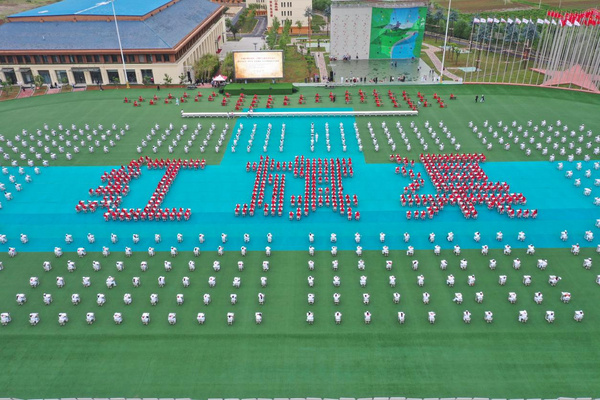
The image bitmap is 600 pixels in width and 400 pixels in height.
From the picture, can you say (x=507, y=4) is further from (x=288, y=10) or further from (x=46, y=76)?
(x=46, y=76)

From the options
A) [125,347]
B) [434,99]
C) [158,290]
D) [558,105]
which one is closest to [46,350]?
[125,347]

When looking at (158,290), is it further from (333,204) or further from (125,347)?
(333,204)

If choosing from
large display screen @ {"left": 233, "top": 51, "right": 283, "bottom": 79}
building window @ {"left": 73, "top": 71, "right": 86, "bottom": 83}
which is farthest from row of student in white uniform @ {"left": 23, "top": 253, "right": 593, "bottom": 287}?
building window @ {"left": 73, "top": 71, "right": 86, "bottom": 83}

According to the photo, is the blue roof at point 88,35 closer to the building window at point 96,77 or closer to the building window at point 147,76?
the building window at point 147,76

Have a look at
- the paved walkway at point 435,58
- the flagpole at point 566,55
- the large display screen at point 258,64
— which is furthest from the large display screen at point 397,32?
the flagpole at point 566,55

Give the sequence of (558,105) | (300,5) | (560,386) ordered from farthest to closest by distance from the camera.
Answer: (300,5) → (558,105) → (560,386)

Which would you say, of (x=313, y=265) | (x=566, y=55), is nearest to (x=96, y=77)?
(x=313, y=265)
